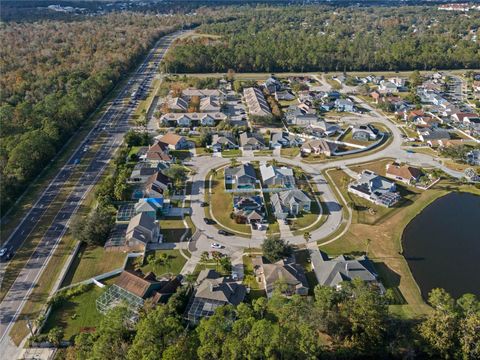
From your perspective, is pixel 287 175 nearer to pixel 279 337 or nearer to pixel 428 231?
pixel 428 231

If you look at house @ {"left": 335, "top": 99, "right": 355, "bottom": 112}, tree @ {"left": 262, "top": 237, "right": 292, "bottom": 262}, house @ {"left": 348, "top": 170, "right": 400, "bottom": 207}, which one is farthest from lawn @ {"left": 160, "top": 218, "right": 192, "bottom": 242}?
house @ {"left": 335, "top": 99, "right": 355, "bottom": 112}

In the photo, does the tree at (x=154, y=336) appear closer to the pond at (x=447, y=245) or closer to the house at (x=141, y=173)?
the pond at (x=447, y=245)

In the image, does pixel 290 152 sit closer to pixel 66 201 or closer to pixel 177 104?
pixel 177 104

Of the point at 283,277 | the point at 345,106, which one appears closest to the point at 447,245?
the point at 283,277

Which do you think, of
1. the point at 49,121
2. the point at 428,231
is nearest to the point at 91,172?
→ the point at 49,121

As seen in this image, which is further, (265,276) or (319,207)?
(319,207)

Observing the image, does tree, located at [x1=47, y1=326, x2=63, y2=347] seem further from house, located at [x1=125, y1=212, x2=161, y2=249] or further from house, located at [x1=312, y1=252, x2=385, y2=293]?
house, located at [x1=312, y1=252, x2=385, y2=293]
